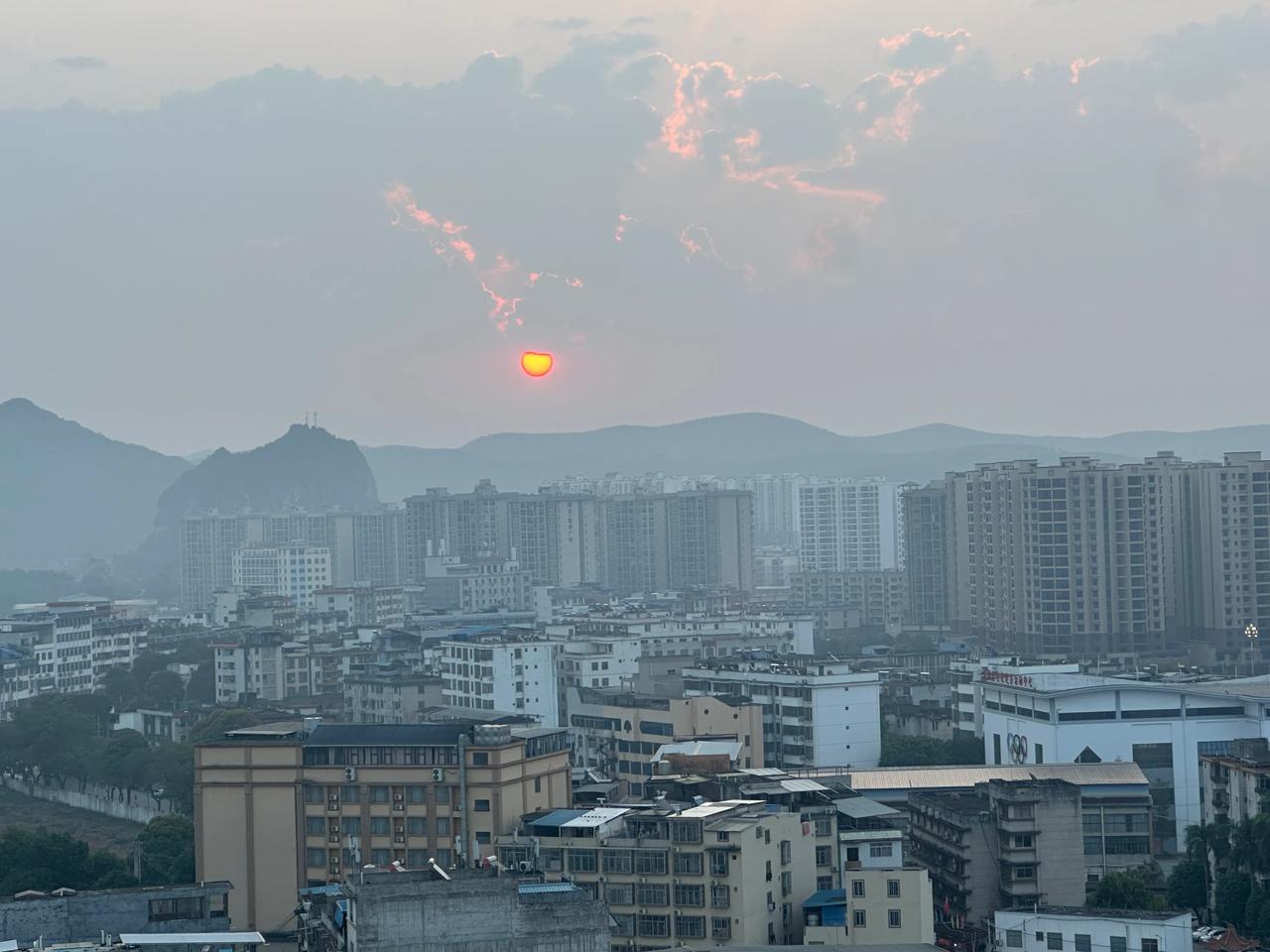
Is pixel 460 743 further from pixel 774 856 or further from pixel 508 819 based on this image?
pixel 774 856

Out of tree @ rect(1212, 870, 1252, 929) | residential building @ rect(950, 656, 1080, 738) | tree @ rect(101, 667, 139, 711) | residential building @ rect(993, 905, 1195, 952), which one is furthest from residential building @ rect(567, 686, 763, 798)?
tree @ rect(101, 667, 139, 711)

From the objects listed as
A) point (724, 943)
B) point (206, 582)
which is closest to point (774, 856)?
point (724, 943)

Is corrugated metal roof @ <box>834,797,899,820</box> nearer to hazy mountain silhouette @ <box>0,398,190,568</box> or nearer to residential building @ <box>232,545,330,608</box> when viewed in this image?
residential building @ <box>232,545,330,608</box>

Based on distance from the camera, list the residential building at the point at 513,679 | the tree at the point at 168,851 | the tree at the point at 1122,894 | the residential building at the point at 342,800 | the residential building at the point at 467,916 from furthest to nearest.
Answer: the residential building at the point at 513,679
the tree at the point at 168,851
the tree at the point at 1122,894
the residential building at the point at 342,800
the residential building at the point at 467,916

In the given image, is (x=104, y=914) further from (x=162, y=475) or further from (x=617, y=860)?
(x=162, y=475)

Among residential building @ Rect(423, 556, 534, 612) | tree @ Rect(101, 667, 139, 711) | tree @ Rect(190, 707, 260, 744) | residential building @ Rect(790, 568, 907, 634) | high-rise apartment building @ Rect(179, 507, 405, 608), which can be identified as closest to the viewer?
tree @ Rect(190, 707, 260, 744)

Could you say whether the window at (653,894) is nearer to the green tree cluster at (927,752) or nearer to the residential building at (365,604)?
the green tree cluster at (927,752)

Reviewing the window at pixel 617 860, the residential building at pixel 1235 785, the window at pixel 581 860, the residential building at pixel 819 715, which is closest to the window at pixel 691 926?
the window at pixel 617 860
